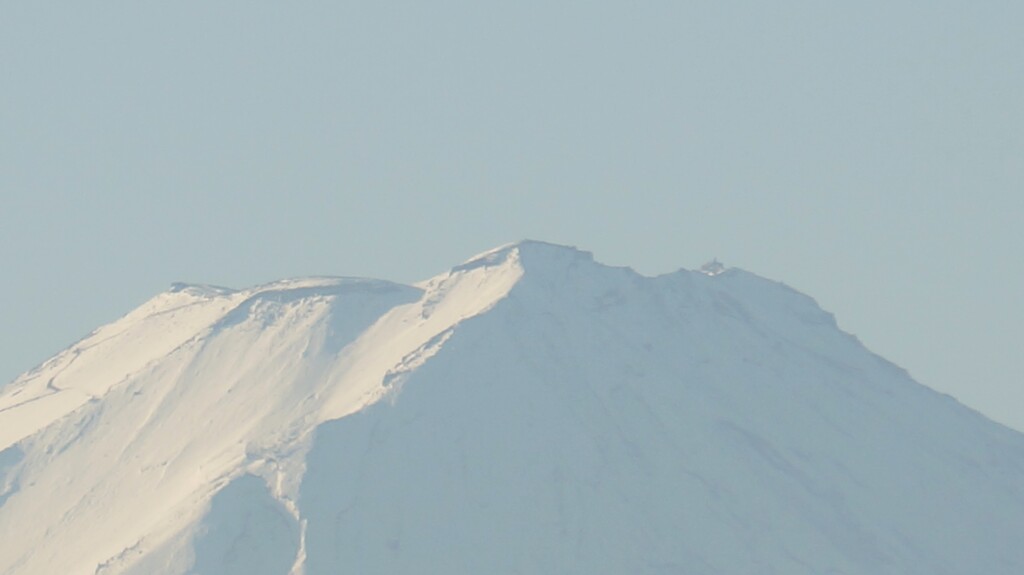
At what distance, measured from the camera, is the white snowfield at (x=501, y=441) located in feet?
483

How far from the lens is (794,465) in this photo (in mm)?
158750

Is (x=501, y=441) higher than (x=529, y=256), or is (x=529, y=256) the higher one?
(x=529, y=256)

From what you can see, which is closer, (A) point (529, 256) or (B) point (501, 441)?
(B) point (501, 441)

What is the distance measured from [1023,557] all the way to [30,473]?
47.9 meters

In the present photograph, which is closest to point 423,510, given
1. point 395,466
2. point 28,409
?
point 395,466

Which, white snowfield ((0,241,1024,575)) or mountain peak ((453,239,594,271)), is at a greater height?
mountain peak ((453,239,594,271))

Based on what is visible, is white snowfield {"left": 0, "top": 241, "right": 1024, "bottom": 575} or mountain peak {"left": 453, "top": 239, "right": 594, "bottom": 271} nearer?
white snowfield {"left": 0, "top": 241, "right": 1024, "bottom": 575}

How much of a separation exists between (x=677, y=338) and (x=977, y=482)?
16.5m

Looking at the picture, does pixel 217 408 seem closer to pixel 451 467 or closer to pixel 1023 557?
pixel 451 467

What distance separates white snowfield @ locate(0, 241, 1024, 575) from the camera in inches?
5792

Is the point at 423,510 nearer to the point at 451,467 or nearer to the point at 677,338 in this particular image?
the point at 451,467

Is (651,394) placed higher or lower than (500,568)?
higher

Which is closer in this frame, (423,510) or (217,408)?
(423,510)

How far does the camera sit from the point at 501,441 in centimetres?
15325
